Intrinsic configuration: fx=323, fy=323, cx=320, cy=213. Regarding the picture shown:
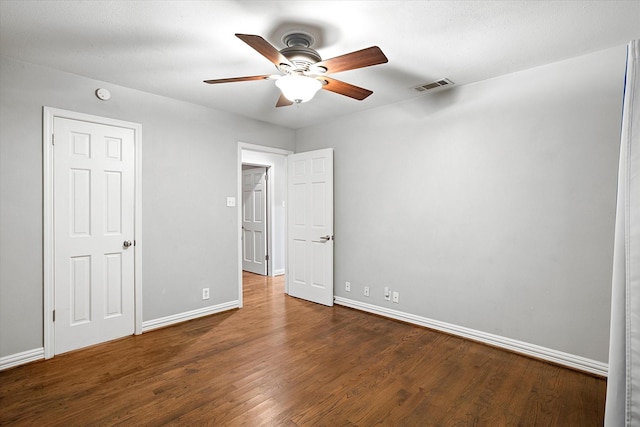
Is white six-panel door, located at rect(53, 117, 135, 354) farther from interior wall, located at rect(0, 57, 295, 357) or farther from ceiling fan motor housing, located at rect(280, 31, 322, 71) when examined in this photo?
ceiling fan motor housing, located at rect(280, 31, 322, 71)

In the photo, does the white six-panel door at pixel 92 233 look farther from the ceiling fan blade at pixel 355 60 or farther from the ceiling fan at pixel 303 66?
the ceiling fan blade at pixel 355 60

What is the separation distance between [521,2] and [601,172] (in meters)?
1.49

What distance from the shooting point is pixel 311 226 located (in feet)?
14.8

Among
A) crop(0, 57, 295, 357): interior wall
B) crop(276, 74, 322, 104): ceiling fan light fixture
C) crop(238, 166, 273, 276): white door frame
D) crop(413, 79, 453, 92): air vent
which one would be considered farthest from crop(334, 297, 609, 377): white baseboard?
crop(276, 74, 322, 104): ceiling fan light fixture

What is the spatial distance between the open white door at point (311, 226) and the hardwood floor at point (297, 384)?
111 centimetres

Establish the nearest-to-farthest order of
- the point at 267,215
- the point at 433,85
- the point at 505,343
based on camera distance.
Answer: the point at 505,343 < the point at 433,85 < the point at 267,215

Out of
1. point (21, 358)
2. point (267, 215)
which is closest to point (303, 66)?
point (21, 358)

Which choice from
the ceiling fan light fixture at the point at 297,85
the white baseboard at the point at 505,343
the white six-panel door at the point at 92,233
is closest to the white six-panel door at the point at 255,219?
the white baseboard at the point at 505,343

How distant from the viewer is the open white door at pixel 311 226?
4.31 metres

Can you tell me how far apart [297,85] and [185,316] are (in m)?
2.89

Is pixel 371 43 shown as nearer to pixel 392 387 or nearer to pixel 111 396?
pixel 392 387

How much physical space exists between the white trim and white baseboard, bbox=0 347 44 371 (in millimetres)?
835

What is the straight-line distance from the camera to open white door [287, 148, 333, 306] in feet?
14.1

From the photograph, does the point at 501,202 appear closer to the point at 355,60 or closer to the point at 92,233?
the point at 355,60
